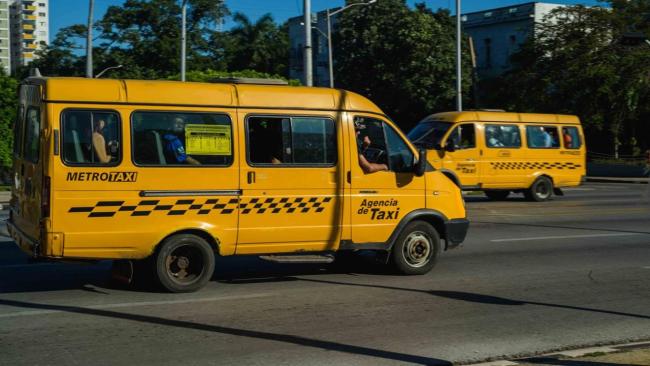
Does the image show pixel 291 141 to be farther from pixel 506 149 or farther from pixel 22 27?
pixel 22 27

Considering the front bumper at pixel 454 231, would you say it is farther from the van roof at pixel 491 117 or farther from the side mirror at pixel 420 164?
the van roof at pixel 491 117

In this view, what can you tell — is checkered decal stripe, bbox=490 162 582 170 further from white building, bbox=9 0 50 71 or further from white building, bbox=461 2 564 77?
white building, bbox=9 0 50 71

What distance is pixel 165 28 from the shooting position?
52.7 metres

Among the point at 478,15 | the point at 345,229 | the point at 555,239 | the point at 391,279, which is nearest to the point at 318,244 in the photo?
the point at 345,229

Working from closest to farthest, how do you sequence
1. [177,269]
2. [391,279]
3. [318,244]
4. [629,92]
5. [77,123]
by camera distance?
[77,123] → [177,269] → [318,244] → [391,279] → [629,92]

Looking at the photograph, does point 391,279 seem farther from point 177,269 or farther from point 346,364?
point 346,364

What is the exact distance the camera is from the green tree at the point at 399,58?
44594 mm

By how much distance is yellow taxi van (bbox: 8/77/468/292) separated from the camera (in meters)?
8.11

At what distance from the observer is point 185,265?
8.84 m

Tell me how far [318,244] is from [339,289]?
597 millimetres

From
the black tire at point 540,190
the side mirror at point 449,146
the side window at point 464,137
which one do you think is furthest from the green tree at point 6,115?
the black tire at point 540,190

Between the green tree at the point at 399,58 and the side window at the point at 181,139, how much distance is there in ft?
120

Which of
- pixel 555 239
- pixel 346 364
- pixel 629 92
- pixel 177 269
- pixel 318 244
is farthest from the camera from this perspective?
pixel 629 92

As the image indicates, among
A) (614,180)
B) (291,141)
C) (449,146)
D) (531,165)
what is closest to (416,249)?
(291,141)
